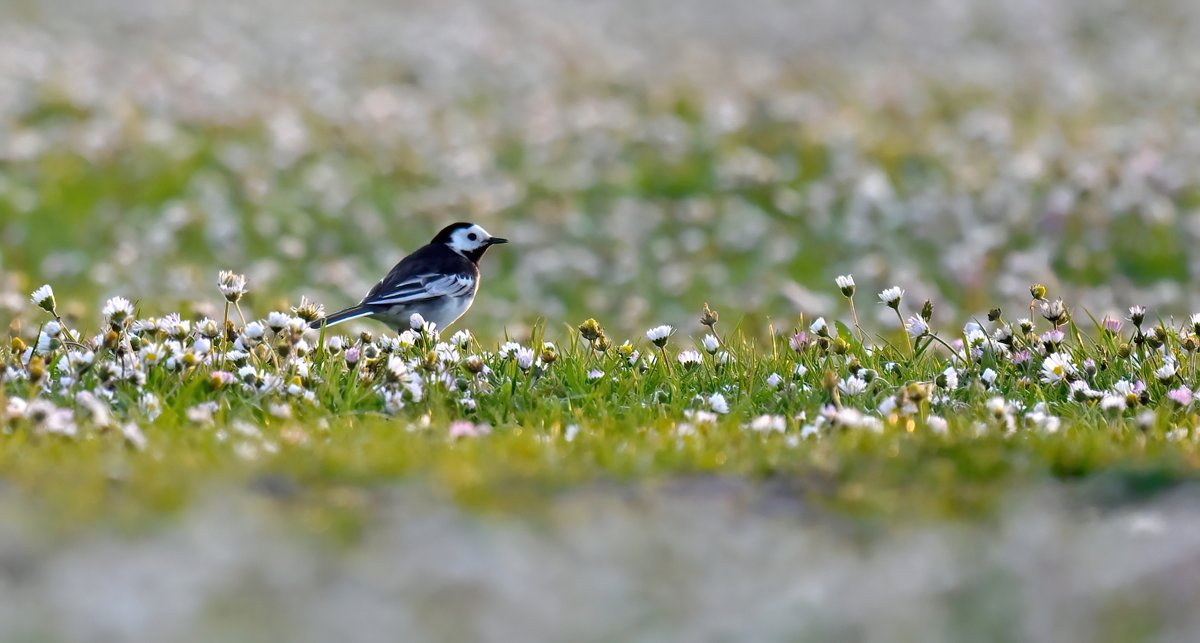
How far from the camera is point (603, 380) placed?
25.9ft

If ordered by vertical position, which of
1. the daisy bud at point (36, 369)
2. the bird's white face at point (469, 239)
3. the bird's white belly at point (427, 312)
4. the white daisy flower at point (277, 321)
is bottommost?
the daisy bud at point (36, 369)

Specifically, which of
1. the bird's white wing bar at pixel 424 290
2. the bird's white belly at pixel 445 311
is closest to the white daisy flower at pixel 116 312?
the bird's white wing bar at pixel 424 290

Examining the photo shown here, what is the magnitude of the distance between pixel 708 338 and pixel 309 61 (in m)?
15.8

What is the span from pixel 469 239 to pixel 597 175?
7225mm

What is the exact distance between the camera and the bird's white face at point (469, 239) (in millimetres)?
10930

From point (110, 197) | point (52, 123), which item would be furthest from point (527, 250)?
point (52, 123)

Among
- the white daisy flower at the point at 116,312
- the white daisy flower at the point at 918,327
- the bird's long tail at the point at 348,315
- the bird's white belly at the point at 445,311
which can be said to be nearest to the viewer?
the white daisy flower at the point at 116,312

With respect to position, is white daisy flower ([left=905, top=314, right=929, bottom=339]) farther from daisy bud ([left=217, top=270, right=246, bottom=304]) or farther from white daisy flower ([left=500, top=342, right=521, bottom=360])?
daisy bud ([left=217, top=270, right=246, bottom=304])

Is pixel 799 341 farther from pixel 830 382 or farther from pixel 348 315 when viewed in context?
pixel 348 315

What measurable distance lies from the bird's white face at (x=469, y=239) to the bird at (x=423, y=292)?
497mm

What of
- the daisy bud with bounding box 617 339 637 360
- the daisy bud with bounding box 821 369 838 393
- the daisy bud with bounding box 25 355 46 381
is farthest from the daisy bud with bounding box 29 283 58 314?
the daisy bud with bounding box 821 369 838 393

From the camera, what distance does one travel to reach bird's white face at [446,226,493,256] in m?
10.9

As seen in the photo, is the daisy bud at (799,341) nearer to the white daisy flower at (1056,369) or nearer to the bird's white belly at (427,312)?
the white daisy flower at (1056,369)

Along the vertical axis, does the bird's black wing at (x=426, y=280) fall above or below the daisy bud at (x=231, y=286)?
above
